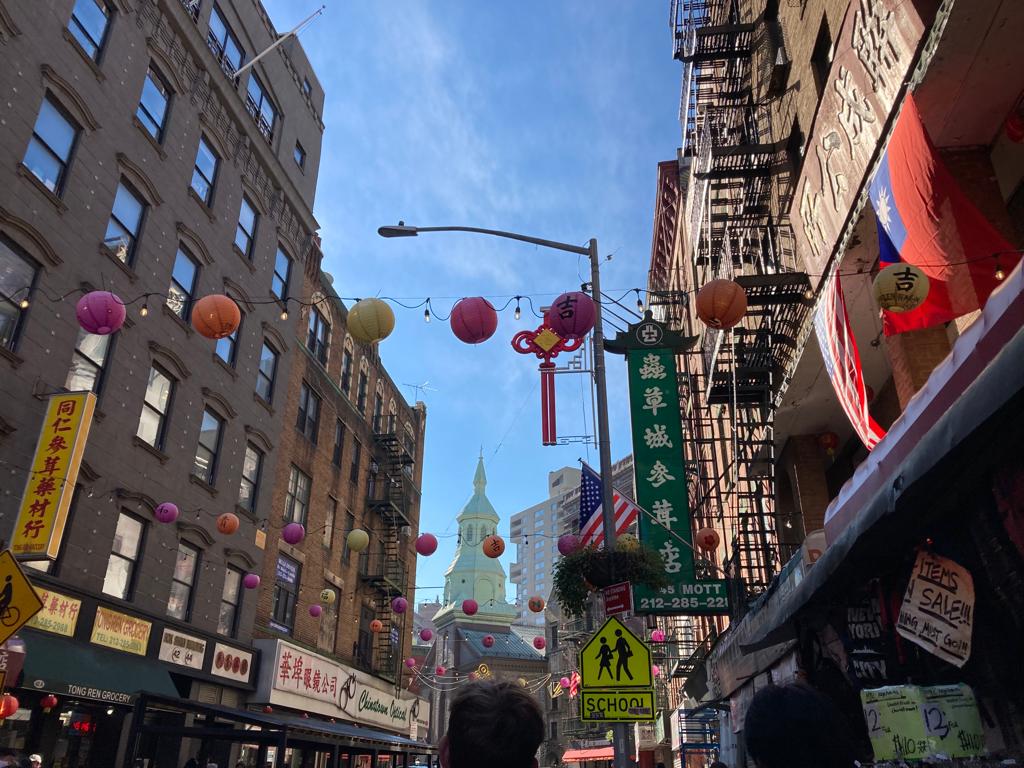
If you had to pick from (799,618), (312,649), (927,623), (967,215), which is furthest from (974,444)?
(312,649)

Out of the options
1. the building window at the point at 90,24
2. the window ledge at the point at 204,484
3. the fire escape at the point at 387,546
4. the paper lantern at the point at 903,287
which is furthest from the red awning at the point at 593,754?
the building window at the point at 90,24

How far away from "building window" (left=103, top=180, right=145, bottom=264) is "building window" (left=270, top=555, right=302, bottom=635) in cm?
1189

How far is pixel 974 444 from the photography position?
15.3 ft

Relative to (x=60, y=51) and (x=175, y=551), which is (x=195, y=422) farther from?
(x=60, y=51)

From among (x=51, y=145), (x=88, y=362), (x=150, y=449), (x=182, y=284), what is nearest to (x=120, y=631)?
(x=150, y=449)

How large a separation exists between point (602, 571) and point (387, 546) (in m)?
27.9

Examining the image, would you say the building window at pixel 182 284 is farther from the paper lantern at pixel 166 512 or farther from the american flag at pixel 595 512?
the american flag at pixel 595 512

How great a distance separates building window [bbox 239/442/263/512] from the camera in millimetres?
24109

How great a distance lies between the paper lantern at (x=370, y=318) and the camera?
45.2ft

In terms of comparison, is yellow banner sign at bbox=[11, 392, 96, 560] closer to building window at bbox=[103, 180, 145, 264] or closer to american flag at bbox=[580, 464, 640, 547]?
building window at bbox=[103, 180, 145, 264]

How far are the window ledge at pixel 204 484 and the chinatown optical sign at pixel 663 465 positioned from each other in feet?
39.2

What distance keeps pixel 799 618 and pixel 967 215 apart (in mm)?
5289

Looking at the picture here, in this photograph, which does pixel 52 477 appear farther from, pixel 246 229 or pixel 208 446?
pixel 246 229

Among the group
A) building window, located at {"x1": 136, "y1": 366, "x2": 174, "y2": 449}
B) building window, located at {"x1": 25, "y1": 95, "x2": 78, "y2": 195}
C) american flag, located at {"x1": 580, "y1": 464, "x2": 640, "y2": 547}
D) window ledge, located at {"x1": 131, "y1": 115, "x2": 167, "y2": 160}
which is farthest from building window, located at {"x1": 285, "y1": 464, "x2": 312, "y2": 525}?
building window, located at {"x1": 25, "y1": 95, "x2": 78, "y2": 195}
